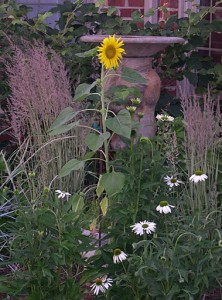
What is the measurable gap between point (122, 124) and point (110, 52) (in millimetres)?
381

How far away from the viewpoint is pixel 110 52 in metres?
3.86

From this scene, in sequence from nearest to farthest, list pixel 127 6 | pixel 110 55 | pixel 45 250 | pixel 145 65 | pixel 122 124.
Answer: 1. pixel 45 250
2. pixel 122 124
3. pixel 110 55
4. pixel 145 65
5. pixel 127 6

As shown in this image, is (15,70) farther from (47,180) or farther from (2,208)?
(2,208)

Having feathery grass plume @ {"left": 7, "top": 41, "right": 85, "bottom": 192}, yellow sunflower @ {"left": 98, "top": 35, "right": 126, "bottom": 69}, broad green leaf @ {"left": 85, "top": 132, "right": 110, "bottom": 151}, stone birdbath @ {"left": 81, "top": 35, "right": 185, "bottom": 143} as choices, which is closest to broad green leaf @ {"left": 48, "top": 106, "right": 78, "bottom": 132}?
broad green leaf @ {"left": 85, "top": 132, "right": 110, "bottom": 151}

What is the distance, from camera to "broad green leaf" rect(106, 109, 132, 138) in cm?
367

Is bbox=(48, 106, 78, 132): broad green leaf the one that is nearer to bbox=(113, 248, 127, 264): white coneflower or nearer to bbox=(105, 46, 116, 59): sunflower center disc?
bbox=(105, 46, 116, 59): sunflower center disc

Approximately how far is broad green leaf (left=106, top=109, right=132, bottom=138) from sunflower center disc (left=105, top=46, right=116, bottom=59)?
0.93 ft

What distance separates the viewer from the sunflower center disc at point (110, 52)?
3854 millimetres

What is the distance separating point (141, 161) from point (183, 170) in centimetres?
89

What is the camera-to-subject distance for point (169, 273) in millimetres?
3307

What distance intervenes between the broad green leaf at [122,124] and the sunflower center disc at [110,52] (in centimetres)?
28

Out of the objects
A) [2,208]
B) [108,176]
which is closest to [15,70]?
[2,208]

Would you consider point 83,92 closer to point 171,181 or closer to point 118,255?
point 171,181

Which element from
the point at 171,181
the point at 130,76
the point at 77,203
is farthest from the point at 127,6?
the point at 171,181
